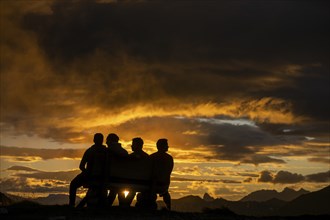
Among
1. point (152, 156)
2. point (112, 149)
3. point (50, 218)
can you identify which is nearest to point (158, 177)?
point (152, 156)

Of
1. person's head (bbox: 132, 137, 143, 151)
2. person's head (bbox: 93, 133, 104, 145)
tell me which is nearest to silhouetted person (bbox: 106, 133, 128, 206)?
person's head (bbox: 93, 133, 104, 145)

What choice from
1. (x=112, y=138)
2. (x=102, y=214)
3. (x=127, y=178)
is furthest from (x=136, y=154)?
(x=102, y=214)

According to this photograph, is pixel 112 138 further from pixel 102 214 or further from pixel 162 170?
pixel 102 214

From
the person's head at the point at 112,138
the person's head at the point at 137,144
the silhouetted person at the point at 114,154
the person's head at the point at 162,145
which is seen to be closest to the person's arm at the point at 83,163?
the silhouetted person at the point at 114,154

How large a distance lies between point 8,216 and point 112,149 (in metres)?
4.43

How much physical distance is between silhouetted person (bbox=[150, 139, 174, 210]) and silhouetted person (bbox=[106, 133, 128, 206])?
124 cm

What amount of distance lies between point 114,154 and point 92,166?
81cm

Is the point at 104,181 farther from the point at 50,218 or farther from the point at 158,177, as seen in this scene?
the point at 50,218

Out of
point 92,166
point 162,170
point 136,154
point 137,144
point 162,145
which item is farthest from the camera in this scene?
point 162,145

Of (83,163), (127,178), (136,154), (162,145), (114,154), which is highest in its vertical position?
(162,145)

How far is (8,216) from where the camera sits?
47.9 ft

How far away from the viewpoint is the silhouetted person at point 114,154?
1800cm

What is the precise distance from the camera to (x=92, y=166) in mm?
17750

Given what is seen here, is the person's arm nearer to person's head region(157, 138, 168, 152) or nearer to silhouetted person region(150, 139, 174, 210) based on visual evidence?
silhouetted person region(150, 139, 174, 210)
